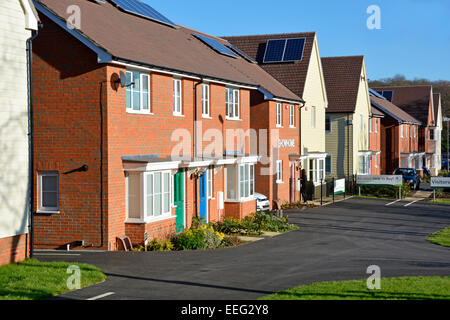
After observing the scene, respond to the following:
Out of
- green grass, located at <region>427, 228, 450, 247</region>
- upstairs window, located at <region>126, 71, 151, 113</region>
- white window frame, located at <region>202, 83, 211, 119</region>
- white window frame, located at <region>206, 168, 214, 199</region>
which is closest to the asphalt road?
green grass, located at <region>427, 228, 450, 247</region>

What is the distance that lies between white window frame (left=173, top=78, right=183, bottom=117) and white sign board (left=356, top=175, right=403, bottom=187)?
19966mm

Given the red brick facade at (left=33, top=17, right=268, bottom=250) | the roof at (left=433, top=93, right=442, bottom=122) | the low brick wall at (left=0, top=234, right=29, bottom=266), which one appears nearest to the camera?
the low brick wall at (left=0, top=234, right=29, bottom=266)

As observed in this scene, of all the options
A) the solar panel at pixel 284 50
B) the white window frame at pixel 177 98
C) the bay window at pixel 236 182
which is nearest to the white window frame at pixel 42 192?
the white window frame at pixel 177 98

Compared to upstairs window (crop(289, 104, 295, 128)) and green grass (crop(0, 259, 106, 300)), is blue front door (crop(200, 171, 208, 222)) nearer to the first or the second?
green grass (crop(0, 259, 106, 300))

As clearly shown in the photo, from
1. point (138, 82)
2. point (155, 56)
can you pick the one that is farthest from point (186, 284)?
point (155, 56)

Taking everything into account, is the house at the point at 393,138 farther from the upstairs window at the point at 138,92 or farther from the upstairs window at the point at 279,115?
the upstairs window at the point at 138,92

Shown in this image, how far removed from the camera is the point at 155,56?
2119 centimetres

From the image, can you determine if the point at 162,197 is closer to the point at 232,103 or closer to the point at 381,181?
the point at 232,103

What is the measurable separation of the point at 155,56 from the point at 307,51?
61.2ft

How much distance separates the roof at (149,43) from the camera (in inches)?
749

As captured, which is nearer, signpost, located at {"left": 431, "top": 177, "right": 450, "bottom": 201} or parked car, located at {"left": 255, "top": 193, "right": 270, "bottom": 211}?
parked car, located at {"left": 255, "top": 193, "right": 270, "bottom": 211}

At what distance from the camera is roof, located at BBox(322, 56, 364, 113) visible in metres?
44.6

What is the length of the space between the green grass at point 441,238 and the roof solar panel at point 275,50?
16.8 metres

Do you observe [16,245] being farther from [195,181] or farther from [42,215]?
[195,181]
